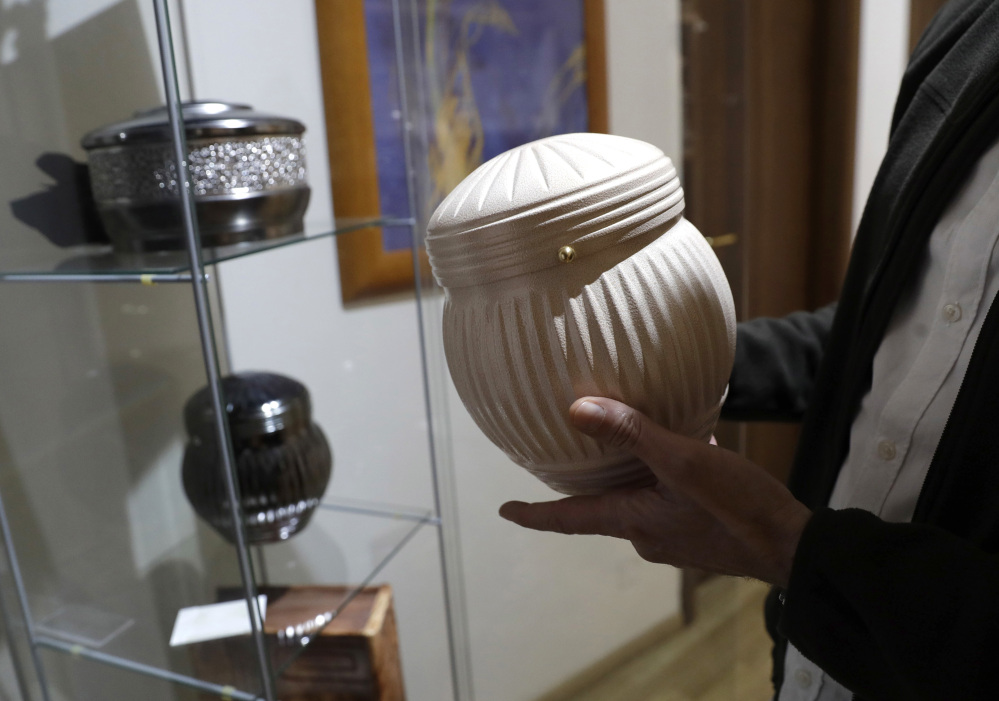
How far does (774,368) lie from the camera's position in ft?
2.74

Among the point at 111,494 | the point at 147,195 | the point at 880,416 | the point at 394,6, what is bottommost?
the point at 111,494

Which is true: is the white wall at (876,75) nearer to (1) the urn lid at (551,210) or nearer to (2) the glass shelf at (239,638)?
(2) the glass shelf at (239,638)

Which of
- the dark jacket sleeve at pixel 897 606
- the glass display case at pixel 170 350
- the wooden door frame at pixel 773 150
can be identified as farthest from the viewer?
the wooden door frame at pixel 773 150

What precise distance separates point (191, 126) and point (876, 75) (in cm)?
197

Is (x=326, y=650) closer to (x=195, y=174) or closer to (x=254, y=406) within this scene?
(x=254, y=406)

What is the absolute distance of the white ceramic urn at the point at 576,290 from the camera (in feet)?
1.66

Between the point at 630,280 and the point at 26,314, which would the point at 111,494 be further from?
the point at 630,280

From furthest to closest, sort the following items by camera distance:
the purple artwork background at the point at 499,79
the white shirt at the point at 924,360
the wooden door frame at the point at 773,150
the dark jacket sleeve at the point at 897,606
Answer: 1. the wooden door frame at the point at 773,150
2. the purple artwork background at the point at 499,79
3. the white shirt at the point at 924,360
4. the dark jacket sleeve at the point at 897,606

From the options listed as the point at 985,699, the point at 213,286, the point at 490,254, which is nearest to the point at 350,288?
the point at 213,286

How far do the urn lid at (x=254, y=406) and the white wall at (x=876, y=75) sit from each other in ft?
5.69

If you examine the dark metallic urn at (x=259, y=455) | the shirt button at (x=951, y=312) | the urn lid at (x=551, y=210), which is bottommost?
the dark metallic urn at (x=259, y=455)

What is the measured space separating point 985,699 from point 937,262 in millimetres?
350

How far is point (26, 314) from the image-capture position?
843 millimetres

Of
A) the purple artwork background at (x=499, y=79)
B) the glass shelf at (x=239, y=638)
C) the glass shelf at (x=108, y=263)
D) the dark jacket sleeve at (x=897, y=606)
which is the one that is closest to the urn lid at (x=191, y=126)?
the glass shelf at (x=108, y=263)
